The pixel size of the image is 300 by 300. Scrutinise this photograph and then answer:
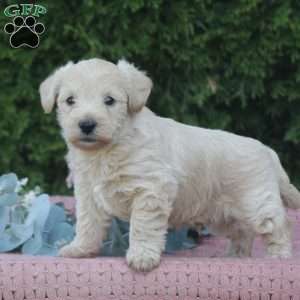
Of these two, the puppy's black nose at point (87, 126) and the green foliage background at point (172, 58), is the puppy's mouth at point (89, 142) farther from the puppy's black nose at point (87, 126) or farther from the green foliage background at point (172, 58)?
the green foliage background at point (172, 58)

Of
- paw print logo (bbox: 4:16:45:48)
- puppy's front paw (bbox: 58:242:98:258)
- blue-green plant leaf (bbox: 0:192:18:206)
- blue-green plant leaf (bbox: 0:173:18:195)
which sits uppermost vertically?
paw print logo (bbox: 4:16:45:48)

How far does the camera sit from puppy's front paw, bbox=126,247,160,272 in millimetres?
2771

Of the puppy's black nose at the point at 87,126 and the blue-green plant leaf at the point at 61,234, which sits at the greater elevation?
the puppy's black nose at the point at 87,126

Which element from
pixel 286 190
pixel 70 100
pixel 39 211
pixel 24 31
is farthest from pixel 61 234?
pixel 24 31

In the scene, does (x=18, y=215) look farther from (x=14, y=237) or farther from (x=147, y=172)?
(x=147, y=172)

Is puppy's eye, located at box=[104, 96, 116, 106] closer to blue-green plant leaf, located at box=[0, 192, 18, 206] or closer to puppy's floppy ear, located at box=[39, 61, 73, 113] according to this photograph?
puppy's floppy ear, located at box=[39, 61, 73, 113]

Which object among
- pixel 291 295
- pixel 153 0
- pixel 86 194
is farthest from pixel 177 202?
pixel 153 0

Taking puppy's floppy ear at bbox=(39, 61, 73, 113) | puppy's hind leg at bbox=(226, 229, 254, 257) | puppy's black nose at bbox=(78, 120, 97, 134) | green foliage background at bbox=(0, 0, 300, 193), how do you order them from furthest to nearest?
green foliage background at bbox=(0, 0, 300, 193) < puppy's hind leg at bbox=(226, 229, 254, 257) < puppy's floppy ear at bbox=(39, 61, 73, 113) < puppy's black nose at bbox=(78, 120, 97, 134)

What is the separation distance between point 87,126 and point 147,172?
0.31 metres

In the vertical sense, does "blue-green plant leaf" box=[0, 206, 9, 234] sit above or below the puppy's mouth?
below

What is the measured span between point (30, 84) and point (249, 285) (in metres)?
2.27

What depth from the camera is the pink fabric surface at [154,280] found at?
9.02 ft

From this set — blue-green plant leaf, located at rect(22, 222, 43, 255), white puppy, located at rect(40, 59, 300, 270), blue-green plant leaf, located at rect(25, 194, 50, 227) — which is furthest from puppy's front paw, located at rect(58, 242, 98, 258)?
blue-green plant leaf, located at rect(25, 194, 50, 227)

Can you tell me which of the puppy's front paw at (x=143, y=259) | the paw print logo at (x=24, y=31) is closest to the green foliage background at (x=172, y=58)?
the paw print logo at (x=24, y=31)
